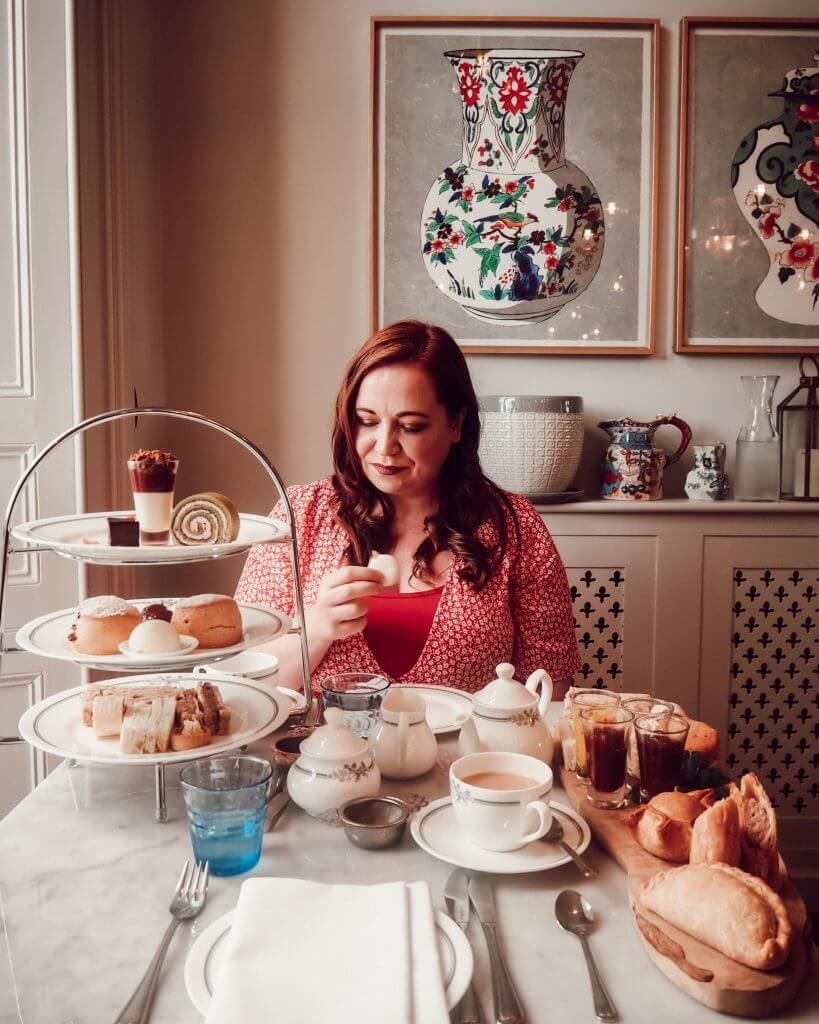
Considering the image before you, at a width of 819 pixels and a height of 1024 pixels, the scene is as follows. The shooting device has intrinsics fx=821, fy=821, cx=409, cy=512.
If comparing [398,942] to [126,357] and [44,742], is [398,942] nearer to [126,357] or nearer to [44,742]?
[44,742]

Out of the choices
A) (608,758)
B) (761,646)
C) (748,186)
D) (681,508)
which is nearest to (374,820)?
(608,758)

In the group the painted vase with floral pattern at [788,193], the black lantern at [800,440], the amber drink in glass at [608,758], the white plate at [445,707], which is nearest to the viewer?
the amber drink in glass at [608,758]

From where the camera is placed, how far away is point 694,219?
2576mm

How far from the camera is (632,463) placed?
243cm

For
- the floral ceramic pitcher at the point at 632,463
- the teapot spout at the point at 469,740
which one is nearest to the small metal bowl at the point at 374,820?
the teapot spout at the point at 469,740

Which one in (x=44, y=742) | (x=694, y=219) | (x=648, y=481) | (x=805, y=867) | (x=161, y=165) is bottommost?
(x=805, y=867)

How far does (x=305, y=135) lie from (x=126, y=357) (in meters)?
0.94

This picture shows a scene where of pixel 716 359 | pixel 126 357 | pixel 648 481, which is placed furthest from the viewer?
pixel 716 359

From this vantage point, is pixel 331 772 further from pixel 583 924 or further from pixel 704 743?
pixel 704 743

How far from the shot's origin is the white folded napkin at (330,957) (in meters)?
0.64

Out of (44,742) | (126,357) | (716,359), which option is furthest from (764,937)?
(716,359)

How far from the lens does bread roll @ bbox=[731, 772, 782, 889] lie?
82 centimetres

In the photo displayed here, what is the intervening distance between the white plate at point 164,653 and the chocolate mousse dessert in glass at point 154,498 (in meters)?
0.13

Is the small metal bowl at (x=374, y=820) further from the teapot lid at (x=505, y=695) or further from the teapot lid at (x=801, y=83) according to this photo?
the teapot lid at (x=801, y=83)
